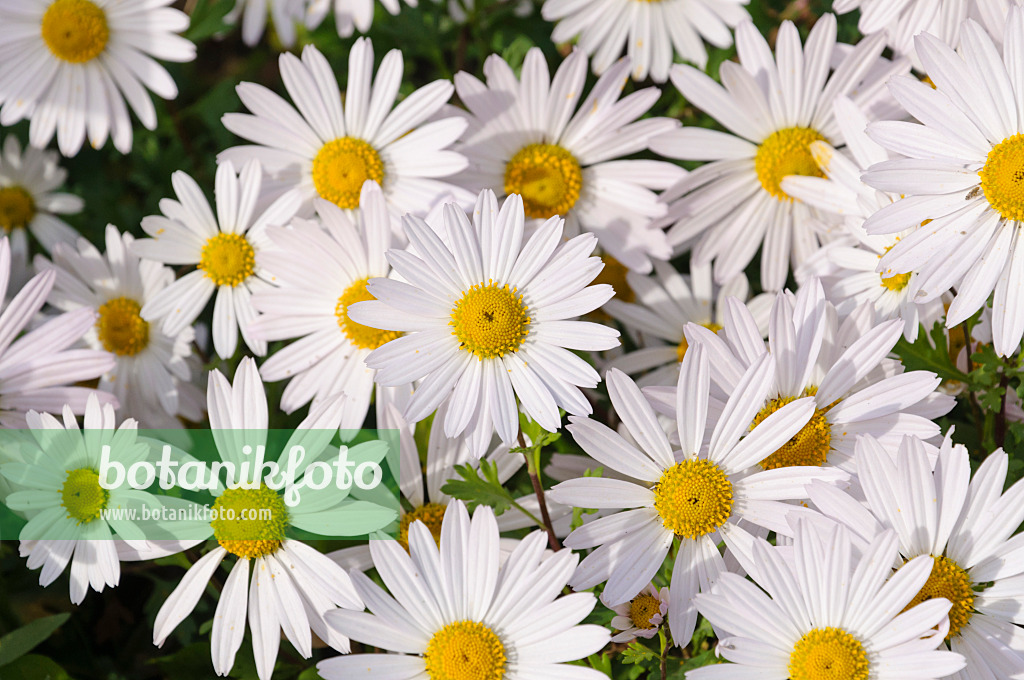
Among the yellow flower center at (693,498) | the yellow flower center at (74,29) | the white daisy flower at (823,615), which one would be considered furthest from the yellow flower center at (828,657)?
the yellow flower center at (74,29)

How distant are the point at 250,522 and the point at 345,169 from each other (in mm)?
944

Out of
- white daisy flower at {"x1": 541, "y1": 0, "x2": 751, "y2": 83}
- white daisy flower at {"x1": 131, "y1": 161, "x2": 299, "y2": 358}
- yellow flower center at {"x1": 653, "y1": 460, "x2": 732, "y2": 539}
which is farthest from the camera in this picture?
white daisy flower at {"x1": 541, "y1": 0, "x2": 751, "y2": 83}

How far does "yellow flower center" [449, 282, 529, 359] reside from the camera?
1761 millimetres

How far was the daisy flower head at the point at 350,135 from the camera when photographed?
230 centimetres

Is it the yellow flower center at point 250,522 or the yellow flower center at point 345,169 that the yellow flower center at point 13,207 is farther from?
the yellow flower center at point 250,522

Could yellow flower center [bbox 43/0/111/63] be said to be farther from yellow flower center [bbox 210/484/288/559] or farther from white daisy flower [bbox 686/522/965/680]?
white daisy flower [bbox 686/522/965/680]

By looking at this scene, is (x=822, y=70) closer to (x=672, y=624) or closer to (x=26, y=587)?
(x=672, y=624)

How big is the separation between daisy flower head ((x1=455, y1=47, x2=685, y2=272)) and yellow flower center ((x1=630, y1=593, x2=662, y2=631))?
927 millimetres

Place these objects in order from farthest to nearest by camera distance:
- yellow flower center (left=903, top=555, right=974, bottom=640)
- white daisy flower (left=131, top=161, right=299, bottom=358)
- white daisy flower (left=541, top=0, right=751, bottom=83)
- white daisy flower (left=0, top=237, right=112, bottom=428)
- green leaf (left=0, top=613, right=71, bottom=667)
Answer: white daisy flower (left=541, top=0, right=751, bottom=83), white daisy flower (left=131, top=161, right=299, bottom=358), white daisy flower (left=0, top=237, right=112, bottom=428), green leaf (left=0, top=613, right=71, bottom=667), yellow flower center (left=903, top=555, right=974, bottom=640)

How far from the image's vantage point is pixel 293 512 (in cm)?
192

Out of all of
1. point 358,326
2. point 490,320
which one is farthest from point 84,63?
point 490,320

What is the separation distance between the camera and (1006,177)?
176cm

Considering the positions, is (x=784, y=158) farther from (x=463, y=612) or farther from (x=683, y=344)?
(x=463, y=612)

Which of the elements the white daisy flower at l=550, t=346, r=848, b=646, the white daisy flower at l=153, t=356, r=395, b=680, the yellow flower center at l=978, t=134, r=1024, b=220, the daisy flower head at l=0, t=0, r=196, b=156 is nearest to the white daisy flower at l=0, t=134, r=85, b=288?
the daisy flower head at l=0, t=0, r=196, b=156
